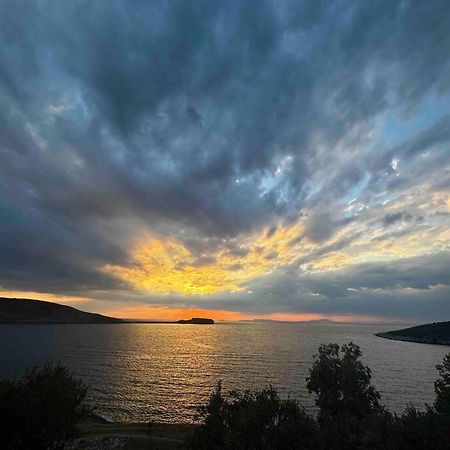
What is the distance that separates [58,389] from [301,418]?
72.3 ft

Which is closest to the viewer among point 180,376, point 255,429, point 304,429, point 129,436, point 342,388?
point 255,429

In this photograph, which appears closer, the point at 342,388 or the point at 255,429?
the point at 255,429

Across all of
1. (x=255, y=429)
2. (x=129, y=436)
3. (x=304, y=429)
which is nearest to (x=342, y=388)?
(x=304, y=429)

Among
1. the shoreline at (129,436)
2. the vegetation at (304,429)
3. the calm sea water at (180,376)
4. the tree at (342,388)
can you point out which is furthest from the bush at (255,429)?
the calm sea water at (180,376)

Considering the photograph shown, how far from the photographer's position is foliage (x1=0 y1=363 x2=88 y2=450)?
27.0 m

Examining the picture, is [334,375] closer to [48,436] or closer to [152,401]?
[48,436]

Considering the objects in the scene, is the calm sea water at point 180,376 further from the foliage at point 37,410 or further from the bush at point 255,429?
the foliage at point 37,410

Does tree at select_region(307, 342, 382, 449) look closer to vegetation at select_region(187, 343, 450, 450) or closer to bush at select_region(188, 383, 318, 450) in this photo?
vegetation at select_region(187, 343, 450, 450)

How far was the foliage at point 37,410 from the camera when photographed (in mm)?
27000

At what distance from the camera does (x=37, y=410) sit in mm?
27453

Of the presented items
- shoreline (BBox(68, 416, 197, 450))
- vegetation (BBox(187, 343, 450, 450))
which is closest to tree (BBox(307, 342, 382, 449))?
vegetation (BBox(187, 343, 450, 450))

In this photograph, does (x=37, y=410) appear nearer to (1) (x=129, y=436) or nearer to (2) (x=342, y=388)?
(1) (x=129, y=436)

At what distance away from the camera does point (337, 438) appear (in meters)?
32.5

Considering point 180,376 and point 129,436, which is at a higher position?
point 180,376
